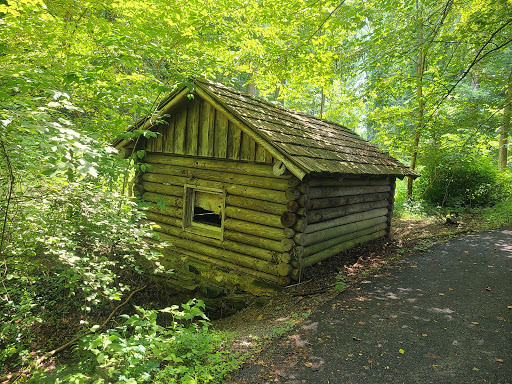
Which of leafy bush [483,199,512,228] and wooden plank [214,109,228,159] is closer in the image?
wooden plank [214,109,228,159]

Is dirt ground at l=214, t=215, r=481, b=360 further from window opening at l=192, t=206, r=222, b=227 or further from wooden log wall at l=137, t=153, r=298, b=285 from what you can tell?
window opening at l=192, t=206, r=222, b=227

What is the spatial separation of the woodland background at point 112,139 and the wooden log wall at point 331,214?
8.20 feet

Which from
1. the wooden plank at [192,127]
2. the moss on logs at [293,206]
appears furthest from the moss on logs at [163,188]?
the moss on logs at [293,206]

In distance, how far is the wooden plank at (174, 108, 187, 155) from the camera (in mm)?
7672

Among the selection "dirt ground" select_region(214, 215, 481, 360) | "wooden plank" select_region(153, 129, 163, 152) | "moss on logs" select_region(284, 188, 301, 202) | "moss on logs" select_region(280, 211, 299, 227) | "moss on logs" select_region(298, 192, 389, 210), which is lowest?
"dirt ground" select_region(214, 215, 481, 360)

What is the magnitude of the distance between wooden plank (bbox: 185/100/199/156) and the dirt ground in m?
3.98

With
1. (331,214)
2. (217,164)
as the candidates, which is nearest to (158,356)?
(217,164)

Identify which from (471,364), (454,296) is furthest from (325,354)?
(454,296)

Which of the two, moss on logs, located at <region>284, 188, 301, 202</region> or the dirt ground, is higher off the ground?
moss on logs, located at <region>284, 188, 301, 202</region>

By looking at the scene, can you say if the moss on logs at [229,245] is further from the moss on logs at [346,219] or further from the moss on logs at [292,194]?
the moss on logs at [292,194]

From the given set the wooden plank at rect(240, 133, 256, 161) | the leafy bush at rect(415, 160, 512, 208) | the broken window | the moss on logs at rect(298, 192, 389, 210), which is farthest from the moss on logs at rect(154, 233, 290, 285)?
the leafy bush at rect(415, 160, 512, 208)

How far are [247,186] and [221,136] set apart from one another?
4.30ft

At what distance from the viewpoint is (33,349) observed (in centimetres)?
538

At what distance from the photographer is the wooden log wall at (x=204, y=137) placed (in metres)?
6.65
